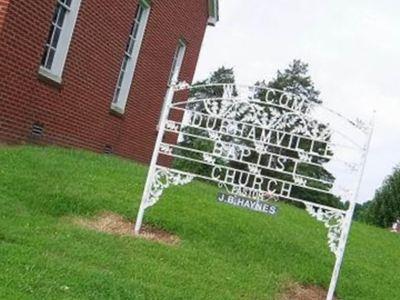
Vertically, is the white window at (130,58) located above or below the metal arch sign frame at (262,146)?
above

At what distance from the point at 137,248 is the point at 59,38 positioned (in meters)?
6.09

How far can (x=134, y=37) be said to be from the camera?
56.4 ft

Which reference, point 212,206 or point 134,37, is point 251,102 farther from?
point 134,37

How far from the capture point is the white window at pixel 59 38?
13430 millimetres

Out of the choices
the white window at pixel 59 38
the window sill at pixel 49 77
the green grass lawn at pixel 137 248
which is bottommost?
the green grass lawn at pixel 137 248

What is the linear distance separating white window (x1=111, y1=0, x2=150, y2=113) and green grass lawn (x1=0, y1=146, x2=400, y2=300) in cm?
364

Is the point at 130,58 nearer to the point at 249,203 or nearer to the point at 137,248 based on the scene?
the point at 249,203

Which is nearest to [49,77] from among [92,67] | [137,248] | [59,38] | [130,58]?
[59,38]

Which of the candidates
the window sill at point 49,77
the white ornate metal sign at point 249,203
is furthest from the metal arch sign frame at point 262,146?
the window sill at point 49,77

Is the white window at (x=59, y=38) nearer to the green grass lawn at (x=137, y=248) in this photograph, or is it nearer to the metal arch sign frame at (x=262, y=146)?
the green grass lawn at (x=137, y=248)

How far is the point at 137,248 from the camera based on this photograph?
880cm

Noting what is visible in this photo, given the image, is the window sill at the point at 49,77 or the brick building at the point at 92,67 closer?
the brick building at the point at 92,67

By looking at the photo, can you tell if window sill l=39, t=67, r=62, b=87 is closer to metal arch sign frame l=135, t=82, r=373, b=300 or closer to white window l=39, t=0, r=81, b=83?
white window l=39, t=0, r=81, b=83

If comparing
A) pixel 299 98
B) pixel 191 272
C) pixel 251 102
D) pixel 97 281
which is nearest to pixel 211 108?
pixel 251 102
